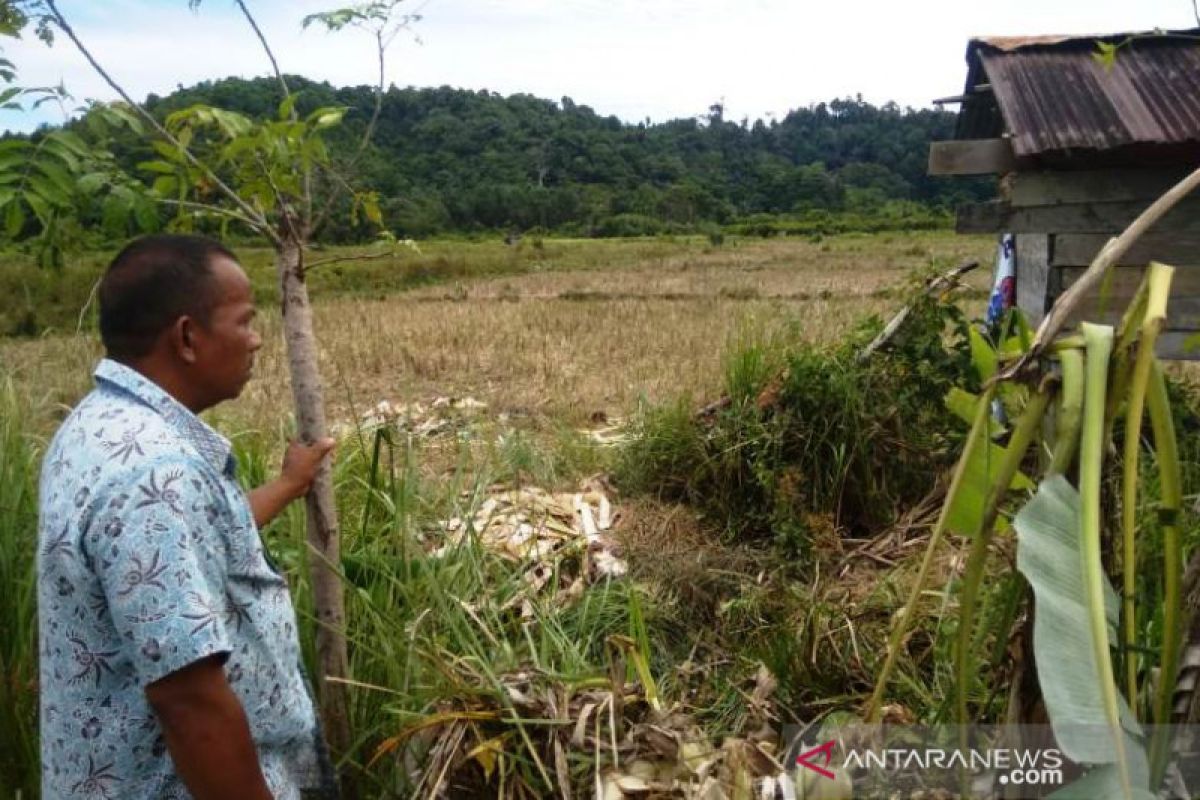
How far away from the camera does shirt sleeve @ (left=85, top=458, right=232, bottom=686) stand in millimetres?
1250

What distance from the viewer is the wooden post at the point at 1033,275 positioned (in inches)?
183

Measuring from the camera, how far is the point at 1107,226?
4309mm

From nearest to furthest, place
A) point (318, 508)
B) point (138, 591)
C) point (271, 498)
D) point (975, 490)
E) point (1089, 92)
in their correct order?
1. point (975, 490)
2. point (138, 591)
3. point (271, 498)
4. point (318, 508)
5. point (1089, 92)

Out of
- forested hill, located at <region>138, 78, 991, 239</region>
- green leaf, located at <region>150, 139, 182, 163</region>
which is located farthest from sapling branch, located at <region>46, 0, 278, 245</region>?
forested hill, located at <region>138, 78, 991, 239</region>

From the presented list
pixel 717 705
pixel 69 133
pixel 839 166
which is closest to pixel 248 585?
pixel 69 133

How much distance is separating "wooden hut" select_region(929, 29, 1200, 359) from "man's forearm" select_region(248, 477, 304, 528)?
11.3ft

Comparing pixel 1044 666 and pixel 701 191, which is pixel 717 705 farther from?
pixel 701 191

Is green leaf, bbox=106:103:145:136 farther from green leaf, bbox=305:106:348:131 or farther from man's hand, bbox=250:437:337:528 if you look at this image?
man's hand, bbox=250:437:337:528

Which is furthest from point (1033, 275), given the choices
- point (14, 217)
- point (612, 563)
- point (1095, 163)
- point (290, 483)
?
point (14, 217)

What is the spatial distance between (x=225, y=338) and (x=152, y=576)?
40 centimetres

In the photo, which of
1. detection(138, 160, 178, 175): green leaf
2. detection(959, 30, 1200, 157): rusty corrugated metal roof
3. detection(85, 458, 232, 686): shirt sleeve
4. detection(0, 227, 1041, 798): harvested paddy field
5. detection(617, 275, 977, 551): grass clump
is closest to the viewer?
detection(85, 458, 232, 686): shirt sleeve

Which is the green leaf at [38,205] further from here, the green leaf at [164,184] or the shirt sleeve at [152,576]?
the shirt sleeve at [152,576]

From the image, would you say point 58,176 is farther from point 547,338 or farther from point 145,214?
point 547,338

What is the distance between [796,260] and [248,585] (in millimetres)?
26436
